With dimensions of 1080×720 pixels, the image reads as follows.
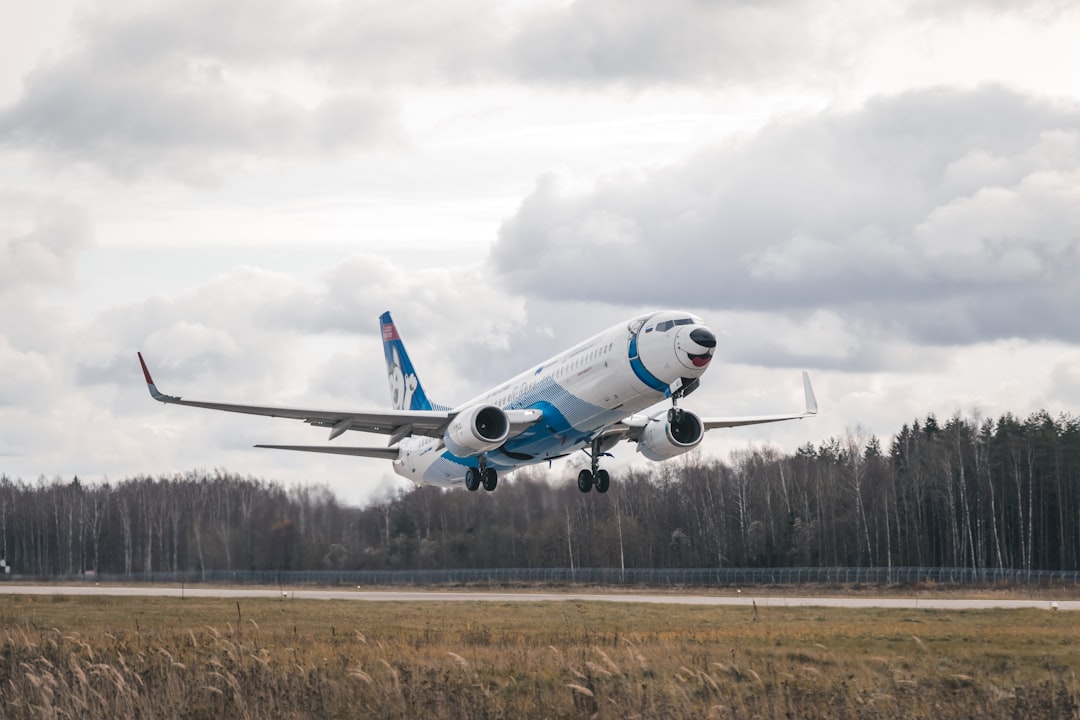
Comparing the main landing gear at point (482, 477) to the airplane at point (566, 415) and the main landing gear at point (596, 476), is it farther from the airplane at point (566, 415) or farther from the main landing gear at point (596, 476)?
the main landing gear at point (596, 476)

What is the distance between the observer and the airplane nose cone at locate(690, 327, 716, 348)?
33.8 meters

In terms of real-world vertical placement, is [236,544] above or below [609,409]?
below

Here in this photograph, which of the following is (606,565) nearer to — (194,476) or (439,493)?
(439,493)

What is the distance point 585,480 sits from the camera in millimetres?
43688

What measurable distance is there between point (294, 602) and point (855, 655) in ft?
84.4

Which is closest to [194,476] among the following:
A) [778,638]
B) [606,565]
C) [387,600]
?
[606,565]

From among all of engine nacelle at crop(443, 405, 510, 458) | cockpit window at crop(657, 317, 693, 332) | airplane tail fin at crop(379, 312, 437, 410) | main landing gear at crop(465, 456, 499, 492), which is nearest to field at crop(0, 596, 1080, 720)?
engine nacelle at crop(443, 405, 510, 458)

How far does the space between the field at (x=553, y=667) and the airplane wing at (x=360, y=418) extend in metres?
6.16

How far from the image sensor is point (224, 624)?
34.2 m

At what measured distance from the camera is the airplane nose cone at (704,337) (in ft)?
111

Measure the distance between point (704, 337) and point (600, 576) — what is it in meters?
41.8

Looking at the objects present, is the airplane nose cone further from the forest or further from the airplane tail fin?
the forest

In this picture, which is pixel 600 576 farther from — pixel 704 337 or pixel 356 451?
pixel 704 337

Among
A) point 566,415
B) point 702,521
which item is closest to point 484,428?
point 566,415
